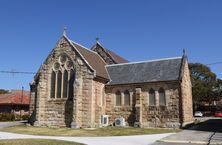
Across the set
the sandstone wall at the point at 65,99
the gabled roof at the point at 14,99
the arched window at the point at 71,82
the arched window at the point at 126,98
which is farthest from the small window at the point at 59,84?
the gabled roof at the point at 14,99

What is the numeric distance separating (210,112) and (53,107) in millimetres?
50089

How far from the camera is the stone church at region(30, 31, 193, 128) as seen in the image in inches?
1046

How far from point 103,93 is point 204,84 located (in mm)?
44008

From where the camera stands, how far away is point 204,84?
218 feet

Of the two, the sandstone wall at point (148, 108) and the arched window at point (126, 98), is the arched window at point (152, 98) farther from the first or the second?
the arched window at point (126, 98)

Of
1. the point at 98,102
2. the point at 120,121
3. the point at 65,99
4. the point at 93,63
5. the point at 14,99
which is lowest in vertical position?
the point at 120,121

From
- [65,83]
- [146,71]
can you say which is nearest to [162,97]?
[146,71]

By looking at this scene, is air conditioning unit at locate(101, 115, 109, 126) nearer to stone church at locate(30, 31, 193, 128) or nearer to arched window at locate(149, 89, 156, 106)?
stone church at locate(30, 31, 193, 128)

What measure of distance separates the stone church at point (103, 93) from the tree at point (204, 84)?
34.9 m

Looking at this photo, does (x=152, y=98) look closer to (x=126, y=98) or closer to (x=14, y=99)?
(x=126, y=98)

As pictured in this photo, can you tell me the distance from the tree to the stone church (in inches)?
1372

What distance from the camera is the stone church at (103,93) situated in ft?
87.2

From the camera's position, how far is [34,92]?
103 feet

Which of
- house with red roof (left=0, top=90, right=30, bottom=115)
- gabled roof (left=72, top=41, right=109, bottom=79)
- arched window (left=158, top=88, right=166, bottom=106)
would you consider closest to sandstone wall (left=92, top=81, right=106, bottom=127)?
gabled roof (left=72, top=41, right=109, bottom=79)
